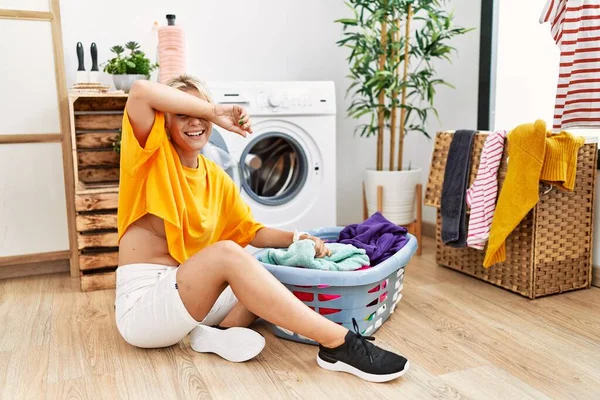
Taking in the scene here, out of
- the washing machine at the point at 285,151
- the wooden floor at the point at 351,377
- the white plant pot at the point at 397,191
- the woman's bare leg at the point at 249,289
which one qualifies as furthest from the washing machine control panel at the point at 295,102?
the woman's bare leg at the point at 249,289

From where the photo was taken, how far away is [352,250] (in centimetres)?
179

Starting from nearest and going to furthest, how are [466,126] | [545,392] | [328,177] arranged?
[545,392] → [328,177] → [466,126]

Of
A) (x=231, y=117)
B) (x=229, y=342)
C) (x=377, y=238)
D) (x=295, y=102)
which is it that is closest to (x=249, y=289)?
(x=229, y=342)

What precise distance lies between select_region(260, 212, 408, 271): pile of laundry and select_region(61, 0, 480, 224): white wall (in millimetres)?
1197

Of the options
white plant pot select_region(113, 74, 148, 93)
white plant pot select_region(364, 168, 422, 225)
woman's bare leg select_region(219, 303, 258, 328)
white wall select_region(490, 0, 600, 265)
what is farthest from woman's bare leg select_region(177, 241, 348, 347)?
white wall select_region(490, 0, 600, 265)

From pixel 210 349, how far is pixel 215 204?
422mm

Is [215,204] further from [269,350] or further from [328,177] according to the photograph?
[328,177]

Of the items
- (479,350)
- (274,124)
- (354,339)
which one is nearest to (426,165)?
(274,124)

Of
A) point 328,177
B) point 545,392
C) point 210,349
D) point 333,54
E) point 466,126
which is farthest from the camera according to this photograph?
point 333,54

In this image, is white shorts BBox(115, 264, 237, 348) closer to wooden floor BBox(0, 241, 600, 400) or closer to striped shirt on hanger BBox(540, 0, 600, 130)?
wooden floor BBox(0, 241, 600, 400)

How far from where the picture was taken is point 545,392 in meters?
1.40

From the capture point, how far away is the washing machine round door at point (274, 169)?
8.63 feet

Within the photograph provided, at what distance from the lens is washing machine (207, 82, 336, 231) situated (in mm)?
2568

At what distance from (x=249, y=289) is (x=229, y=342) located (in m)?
0.22
